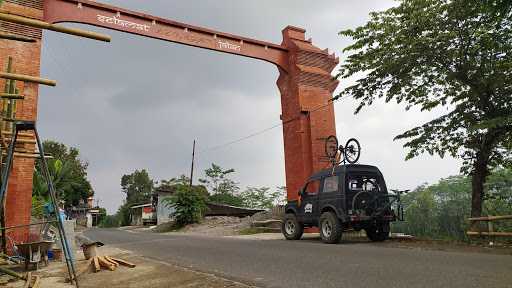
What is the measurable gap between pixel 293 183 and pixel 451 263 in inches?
547

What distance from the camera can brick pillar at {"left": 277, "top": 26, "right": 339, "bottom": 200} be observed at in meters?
19.9

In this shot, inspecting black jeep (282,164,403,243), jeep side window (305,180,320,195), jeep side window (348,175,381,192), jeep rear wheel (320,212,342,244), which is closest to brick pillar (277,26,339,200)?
jeep side window (305,180,320,195)

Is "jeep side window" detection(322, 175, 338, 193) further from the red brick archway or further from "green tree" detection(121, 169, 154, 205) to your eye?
"green tree" detection(121, 169, 154, 205)

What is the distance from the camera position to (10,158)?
16.7 ft

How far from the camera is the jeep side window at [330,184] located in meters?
12.2

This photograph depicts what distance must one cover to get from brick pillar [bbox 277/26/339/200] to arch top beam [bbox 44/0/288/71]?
953mm

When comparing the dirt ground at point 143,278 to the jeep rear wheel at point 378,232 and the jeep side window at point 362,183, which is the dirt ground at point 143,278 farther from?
the jeep rear wheel at point 378,232

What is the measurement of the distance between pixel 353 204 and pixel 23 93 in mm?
11176

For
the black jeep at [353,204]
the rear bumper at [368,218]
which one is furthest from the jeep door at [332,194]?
the rear bumper at [368,218]

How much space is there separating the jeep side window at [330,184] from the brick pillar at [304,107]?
274 inches

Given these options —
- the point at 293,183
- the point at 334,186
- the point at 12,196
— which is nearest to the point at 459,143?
the point at 334,186

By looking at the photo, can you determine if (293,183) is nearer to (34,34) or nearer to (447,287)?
(34,34)

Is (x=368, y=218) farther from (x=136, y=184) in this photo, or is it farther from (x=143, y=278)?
(x=136, y=184)

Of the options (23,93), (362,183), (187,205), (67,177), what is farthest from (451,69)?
(67,177)
